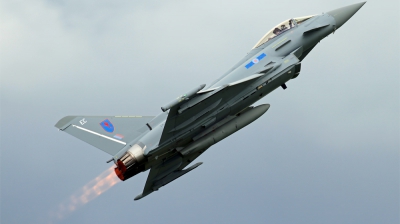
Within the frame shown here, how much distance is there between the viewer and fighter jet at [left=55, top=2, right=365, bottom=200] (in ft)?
83.0

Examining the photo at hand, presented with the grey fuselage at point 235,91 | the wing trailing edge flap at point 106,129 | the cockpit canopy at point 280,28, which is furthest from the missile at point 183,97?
the cockpit canopy at point 280,28

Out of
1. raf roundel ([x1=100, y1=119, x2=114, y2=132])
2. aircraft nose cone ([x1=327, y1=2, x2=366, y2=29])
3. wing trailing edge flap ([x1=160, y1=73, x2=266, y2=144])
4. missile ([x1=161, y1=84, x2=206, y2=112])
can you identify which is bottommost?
aircraft nose cone ([x1=327, y1=2, x2=366, y2=29])

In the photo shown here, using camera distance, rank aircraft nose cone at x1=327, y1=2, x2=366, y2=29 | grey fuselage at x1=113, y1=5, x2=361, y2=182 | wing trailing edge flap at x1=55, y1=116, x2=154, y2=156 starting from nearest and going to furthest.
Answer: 1. grey fuselage at x1=113, y1=5, x2=361, y2=182
2. wing trailing edge flap at x1=55, y1=116, x2=154, y2=156
3. aircraft nose cone at x1=327, y1=2, x2=366, y2=29

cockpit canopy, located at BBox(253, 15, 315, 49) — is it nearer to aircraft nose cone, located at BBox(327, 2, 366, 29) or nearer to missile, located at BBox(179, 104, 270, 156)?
aircraft nose cone, located at BBox(327, 2, 366, 29)

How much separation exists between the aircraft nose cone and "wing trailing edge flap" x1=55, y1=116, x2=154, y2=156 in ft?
28.3

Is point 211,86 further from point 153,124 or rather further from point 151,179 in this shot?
point 151,179

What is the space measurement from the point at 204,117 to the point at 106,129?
431 cm

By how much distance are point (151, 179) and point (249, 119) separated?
4.91m

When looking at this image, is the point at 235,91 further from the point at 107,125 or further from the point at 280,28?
the point at 107,125

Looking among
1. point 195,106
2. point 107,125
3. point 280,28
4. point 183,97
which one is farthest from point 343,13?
point 107,125

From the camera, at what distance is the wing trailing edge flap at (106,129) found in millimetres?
26656

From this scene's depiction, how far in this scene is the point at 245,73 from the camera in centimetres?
2647

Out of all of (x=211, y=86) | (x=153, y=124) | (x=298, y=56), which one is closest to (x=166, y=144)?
(x=153, y=124)

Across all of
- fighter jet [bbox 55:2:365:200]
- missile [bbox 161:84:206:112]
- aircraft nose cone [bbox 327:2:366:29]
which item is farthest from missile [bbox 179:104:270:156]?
aircraft nose cone [bbox 327:2:366:29]
